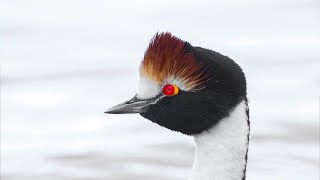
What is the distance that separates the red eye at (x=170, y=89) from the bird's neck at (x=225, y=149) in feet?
0.92

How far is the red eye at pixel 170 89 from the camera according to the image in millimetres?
8617

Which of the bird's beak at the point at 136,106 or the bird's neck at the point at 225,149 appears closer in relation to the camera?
the bird's neck at the point at 225,149

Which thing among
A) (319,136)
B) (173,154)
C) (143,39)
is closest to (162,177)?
(173,154)

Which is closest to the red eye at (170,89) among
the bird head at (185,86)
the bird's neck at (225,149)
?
the bird head at (185,86)

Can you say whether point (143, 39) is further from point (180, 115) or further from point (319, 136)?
point (180, 115)

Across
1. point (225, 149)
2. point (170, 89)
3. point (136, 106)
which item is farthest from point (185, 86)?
point (225, 149)

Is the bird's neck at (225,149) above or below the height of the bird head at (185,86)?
below

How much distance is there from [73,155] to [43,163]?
27cm

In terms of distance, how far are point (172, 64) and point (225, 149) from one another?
0.55 m

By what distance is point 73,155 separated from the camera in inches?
488

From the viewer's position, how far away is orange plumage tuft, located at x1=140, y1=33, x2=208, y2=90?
8492 mm

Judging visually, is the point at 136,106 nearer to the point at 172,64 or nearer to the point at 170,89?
the point at 170,89

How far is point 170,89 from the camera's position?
8633 mm

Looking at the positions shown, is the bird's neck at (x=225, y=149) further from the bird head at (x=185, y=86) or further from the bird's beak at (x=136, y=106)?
the bird's beak at (x=136, y=106)
